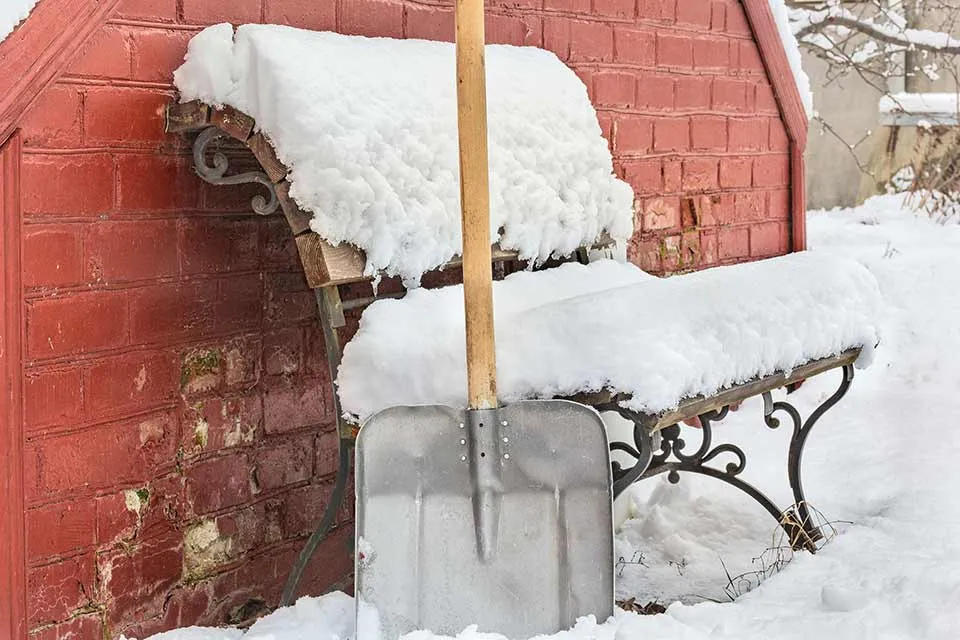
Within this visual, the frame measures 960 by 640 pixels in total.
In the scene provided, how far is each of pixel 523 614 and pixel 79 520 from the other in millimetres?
953

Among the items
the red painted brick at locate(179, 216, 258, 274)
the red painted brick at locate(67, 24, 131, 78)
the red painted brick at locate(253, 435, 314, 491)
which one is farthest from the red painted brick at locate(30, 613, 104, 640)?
the red painted brick at locate(67, 24, 131, 78)

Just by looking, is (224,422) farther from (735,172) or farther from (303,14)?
(735,172)

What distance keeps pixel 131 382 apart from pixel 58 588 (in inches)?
17.8

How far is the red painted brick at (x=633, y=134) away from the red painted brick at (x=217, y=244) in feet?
Result: 5.46

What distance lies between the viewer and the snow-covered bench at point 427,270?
2246mm

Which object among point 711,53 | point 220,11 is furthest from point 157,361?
point 711,53

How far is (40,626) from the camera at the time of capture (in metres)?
2.21

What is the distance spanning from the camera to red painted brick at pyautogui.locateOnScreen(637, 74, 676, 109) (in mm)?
3975

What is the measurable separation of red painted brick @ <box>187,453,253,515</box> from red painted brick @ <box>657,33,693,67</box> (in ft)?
7.56

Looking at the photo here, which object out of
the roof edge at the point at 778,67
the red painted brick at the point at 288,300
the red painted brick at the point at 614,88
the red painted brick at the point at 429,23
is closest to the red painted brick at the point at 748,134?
the roof edge at the point at 778,67

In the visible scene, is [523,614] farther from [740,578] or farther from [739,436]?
[739,436]

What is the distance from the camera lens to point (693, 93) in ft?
14.0

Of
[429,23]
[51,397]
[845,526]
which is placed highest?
[429,23]

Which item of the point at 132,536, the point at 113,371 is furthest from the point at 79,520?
the point at 113,371
